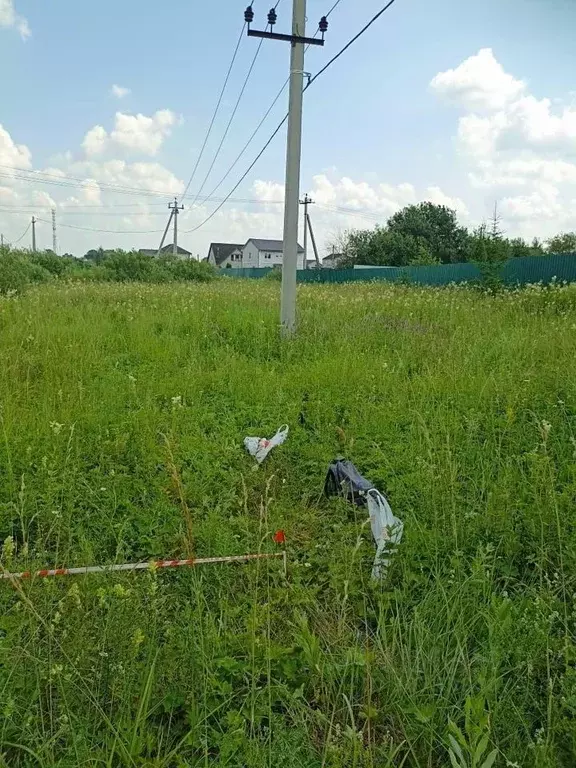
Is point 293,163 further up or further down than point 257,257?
further down

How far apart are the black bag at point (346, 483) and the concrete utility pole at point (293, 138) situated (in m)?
3.56

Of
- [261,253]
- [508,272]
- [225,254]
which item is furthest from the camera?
[225,254]

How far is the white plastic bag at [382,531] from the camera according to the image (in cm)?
224

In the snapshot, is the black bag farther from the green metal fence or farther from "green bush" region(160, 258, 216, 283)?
"green bush" region(160, 258, 216, 283)

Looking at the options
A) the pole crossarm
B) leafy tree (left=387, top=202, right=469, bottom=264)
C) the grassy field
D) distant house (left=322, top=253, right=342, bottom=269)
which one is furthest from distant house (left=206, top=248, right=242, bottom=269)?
the grassy field

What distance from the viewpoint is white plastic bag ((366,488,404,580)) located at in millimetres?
2245

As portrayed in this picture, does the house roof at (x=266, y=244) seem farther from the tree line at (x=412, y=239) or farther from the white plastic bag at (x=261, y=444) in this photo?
the white plastic bag at (x=261, y=444)

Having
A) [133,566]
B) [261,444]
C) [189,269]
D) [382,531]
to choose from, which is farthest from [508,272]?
[189,269]

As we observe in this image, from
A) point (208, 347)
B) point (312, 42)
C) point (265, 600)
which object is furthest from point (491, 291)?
point (265, 600)

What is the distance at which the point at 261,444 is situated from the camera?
346 centimetres

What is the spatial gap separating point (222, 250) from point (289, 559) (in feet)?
289

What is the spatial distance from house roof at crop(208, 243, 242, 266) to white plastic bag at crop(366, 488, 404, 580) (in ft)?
282

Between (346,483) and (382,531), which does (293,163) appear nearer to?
(346,483)

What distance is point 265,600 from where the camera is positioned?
7.23 feet
